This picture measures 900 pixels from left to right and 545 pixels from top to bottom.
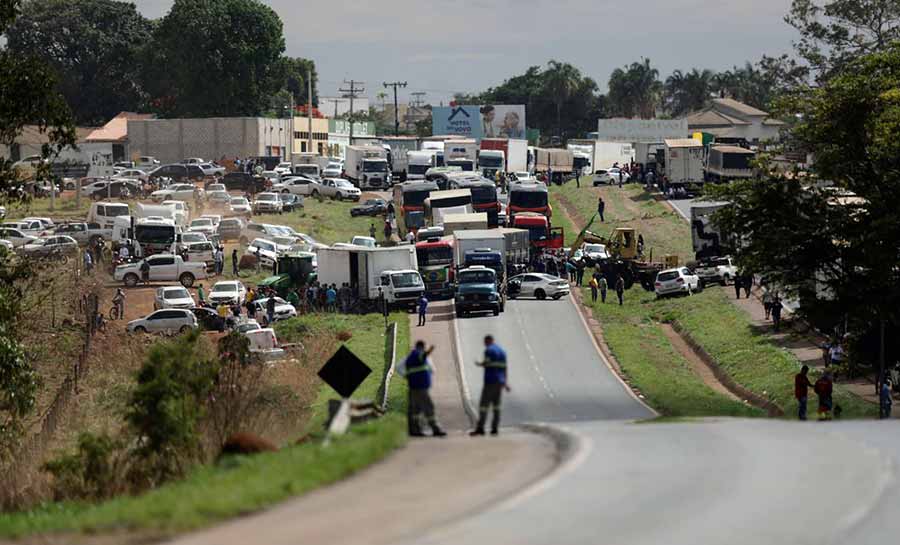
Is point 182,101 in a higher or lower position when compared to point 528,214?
higher

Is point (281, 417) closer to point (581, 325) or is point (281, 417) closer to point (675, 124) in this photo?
point (581, 325)

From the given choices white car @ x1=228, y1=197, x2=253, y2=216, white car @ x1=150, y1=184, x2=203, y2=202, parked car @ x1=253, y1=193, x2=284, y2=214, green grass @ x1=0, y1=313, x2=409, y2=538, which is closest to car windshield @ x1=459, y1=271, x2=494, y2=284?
white car @ x1=228, y1=197, x2=253, y2=216

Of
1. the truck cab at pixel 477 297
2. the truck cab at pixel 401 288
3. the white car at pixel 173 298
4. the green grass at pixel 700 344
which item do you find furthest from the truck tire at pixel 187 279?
the green grass at pixel 700 344

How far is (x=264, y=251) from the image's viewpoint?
69375 millimetres

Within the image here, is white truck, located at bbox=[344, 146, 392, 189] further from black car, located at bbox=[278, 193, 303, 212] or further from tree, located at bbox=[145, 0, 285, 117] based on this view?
tree, located at bbox=[145, 0, 285, 117]

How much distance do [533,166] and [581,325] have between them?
6256 cm

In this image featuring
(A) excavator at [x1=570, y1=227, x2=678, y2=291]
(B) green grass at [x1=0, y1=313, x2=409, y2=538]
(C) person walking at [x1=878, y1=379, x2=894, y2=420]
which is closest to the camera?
(B) green grass at [x1=0, y1=313, x2=409, y2=538]

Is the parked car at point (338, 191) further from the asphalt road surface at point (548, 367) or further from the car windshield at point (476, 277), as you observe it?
the car windshield at point (476, 277)

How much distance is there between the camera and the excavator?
66312 millimetres

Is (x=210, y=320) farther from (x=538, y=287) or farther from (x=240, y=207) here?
(x=240, y=207)

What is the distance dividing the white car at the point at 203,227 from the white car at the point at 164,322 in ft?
60.0

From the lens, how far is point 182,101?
480ft

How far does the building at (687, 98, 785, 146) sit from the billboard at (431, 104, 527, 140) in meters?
19.1

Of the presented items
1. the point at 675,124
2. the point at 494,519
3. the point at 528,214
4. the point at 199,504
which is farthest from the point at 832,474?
the point at 675,124
